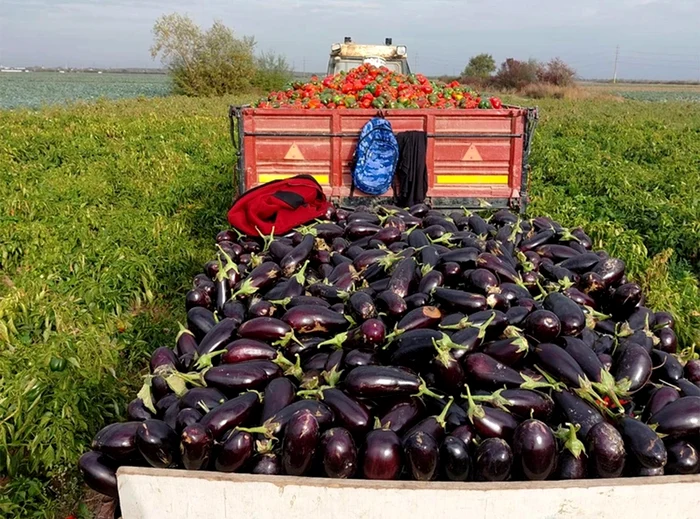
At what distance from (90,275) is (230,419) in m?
4.12

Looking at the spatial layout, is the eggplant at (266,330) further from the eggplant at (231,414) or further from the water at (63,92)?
the water at (63,92)

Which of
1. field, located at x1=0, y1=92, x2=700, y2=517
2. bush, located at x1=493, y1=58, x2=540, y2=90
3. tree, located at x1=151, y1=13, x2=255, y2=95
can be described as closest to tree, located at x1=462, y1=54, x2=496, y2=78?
bush, located at x1=493, y1=58, x2=540, y2=90

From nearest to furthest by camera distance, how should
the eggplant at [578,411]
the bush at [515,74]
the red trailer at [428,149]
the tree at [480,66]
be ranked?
1. the eggplant at [578,411]
2. the red trailer at [428,149]
3. the bush at [515,74]
4. the tree at [480,66]

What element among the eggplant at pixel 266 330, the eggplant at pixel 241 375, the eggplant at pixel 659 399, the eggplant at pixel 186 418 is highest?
the eggplant at pixel 266 330

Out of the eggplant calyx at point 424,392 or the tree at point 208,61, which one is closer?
the eggplant calyx at point 424,392

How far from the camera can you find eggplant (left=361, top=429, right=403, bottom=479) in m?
2.00

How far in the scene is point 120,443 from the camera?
2.19 metres

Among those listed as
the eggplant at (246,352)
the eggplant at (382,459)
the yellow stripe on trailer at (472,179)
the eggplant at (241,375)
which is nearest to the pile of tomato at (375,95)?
the yellow stripe on trailer at (472,179)

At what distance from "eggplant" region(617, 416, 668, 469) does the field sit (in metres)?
2.58

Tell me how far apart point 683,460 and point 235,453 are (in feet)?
4.95

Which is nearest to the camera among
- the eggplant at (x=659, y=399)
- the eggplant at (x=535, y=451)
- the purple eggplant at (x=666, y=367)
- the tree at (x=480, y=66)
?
the eggplant at (x=535, y=451)

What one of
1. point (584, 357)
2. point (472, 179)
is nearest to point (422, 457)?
point (584, 357)

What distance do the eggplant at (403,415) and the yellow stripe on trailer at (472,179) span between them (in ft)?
14.3

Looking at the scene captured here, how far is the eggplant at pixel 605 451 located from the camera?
1.99 metres
